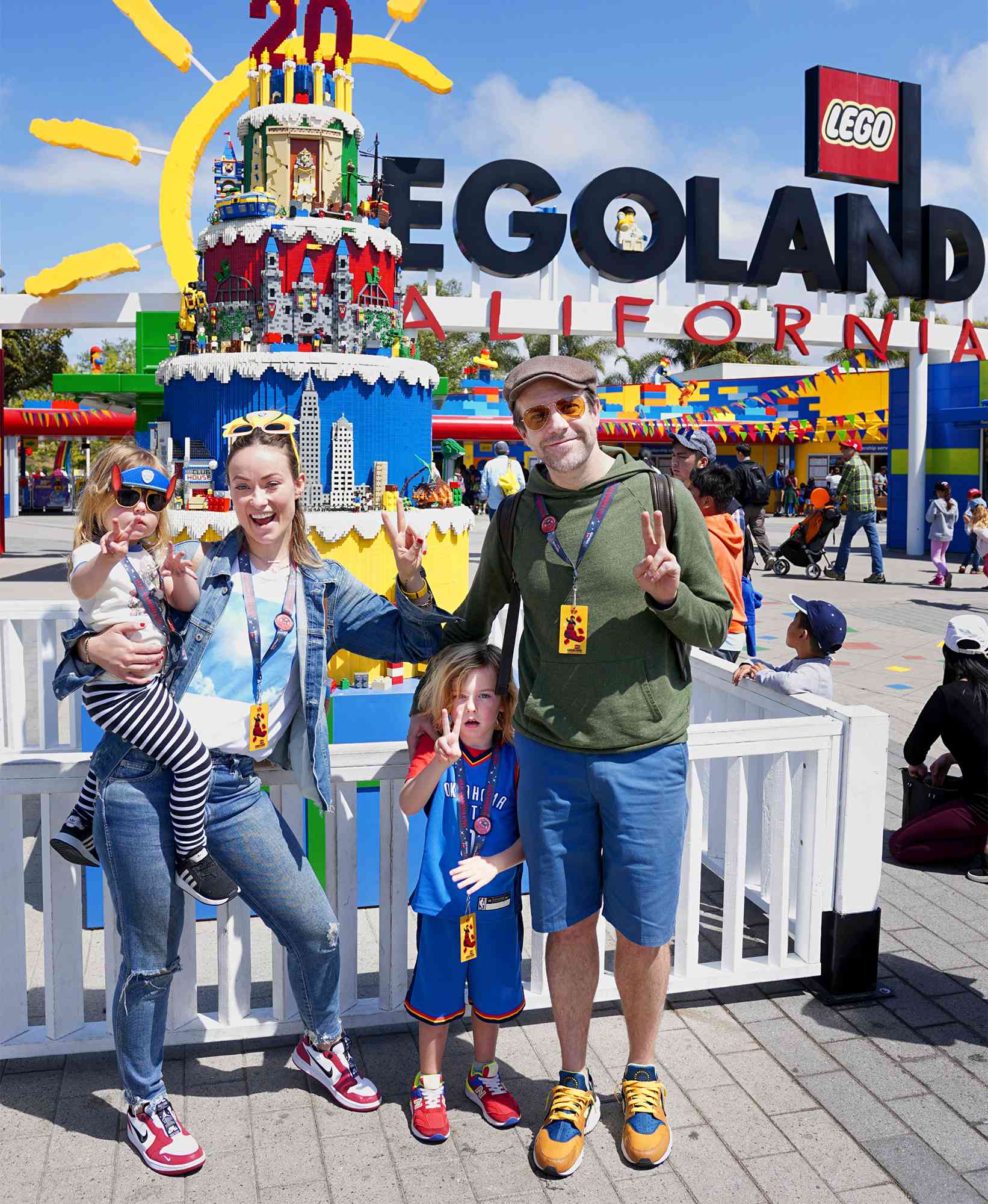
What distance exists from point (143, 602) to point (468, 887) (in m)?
1.10

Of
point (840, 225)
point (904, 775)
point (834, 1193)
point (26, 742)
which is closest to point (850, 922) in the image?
point (834, 1193)

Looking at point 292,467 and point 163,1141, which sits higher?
point 292,467

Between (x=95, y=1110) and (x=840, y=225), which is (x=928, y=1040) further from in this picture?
(x=840, y=225)

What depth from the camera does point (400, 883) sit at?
3.21 m

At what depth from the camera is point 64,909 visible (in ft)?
9.97

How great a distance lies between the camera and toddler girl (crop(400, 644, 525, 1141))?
278 cm

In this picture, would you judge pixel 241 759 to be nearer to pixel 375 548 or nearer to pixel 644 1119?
pixel 644 1119

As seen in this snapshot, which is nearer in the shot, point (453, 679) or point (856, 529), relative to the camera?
point (453, 679)

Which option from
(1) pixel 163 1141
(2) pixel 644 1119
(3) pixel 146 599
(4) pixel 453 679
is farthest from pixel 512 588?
(1) pixel 163 1141

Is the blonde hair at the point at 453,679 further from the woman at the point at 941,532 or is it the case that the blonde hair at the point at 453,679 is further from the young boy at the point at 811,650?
the woman at the point at 941,532

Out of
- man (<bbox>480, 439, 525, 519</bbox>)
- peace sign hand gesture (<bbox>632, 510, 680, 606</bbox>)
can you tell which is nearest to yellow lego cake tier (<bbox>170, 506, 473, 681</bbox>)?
peace sign hand gesture (<bbox>632, 510, 680, 606</bbox>)

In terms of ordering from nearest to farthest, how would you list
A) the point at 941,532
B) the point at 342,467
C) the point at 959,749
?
the point at 959,749
the point at 342,467
the point at 941,532

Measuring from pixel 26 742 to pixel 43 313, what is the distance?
11.2 m

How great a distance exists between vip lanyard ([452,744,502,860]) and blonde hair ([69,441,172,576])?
0.98m
